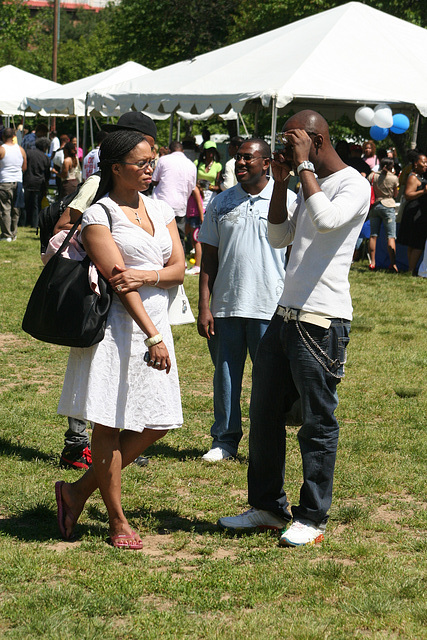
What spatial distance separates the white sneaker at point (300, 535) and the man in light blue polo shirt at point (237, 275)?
60.9 inches

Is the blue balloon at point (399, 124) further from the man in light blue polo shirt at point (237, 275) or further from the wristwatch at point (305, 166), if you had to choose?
the wristwatch at point (305, 166)

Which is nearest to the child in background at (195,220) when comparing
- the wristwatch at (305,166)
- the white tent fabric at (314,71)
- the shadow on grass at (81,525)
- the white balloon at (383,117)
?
the white tent fabric at (314,71)

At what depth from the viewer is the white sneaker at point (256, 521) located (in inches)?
171

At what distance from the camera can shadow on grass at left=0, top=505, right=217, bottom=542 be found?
14.1ft

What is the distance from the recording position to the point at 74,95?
822 inches

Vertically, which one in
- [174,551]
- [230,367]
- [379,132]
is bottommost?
[174,551]

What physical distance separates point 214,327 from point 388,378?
2.95m

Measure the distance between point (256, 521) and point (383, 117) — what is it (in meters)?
12.2

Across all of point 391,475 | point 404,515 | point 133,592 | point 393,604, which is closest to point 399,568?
point 393,604

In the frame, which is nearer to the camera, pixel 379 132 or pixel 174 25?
pixel 379 132

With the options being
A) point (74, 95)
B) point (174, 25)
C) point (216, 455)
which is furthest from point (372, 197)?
point (174, 25)

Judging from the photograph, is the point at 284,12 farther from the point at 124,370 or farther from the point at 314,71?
the point at 124,370

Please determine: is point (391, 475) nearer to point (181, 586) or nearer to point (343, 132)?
point (181, 586)

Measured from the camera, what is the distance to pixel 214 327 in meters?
5.68
